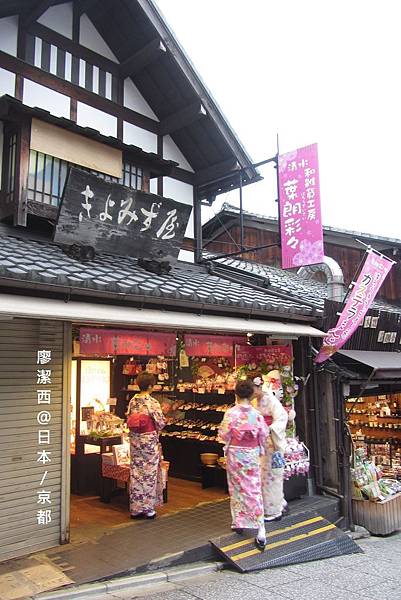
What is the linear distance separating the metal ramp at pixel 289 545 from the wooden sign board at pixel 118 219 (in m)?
5.44

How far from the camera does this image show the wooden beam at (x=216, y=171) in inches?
474

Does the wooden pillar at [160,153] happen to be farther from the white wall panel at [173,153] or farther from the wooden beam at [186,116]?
the wooden beam at [186,116]

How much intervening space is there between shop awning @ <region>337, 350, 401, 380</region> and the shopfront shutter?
257 inches

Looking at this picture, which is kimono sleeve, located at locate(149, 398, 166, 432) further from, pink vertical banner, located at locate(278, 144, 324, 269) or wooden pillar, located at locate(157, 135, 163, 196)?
wooden pillar, located at locate(157, 135, 163, 196)

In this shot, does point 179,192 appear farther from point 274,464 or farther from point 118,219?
point 274,464

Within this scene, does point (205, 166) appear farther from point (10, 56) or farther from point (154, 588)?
point (154, 588)

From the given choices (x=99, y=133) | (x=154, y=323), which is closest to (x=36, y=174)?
(x=99, y=133)

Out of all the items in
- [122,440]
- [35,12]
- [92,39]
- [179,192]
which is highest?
[92,39]

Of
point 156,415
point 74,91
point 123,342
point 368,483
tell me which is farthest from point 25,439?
point 368,483

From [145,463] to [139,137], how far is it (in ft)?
23.1

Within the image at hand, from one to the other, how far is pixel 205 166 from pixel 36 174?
4881 millimetres

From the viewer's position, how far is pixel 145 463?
9172 millimetres

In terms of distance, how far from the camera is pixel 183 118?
11266 millimetres

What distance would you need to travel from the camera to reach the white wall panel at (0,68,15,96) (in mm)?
8656
